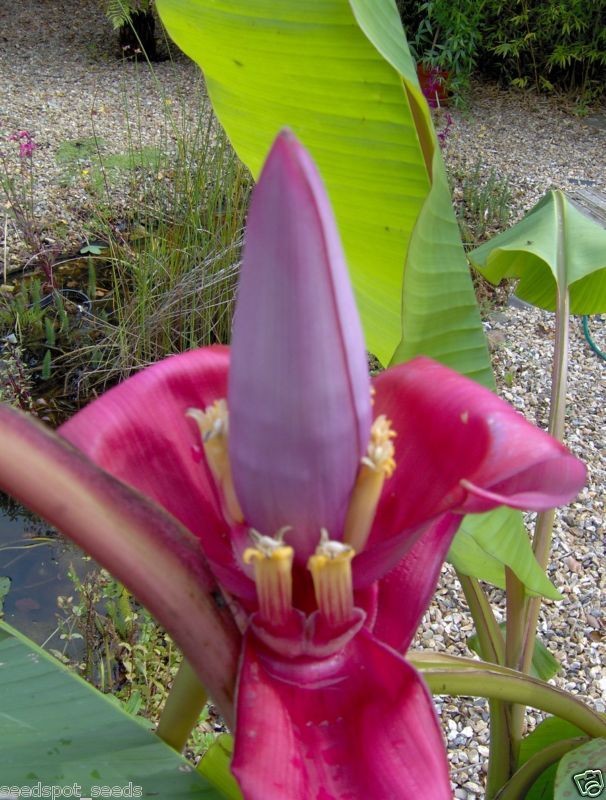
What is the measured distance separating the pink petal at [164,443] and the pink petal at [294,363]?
0.03 metres

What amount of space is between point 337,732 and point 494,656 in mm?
492

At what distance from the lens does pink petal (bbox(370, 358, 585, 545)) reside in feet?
0.83

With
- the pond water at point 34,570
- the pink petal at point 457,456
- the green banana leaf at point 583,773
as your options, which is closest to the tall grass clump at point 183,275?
the pond water at point 34,570

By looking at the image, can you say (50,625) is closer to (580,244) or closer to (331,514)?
(580,244)

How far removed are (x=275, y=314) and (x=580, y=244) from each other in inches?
22.9

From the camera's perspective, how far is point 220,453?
0.89 feet

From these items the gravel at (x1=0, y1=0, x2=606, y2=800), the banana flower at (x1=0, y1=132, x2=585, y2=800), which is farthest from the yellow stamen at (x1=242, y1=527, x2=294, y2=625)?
the gravel at (x1=0, y1=0, x2=606, y2=800)

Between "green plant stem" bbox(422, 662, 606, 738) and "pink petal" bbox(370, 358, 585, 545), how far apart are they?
0.19m

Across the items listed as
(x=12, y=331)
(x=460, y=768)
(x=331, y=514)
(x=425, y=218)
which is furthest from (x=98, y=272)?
(x=331, y=514)

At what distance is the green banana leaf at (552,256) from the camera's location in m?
0.69

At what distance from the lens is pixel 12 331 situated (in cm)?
209

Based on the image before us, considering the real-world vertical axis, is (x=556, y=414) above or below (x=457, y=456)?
below

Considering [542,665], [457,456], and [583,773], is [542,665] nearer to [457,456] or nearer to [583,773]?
[583,773]

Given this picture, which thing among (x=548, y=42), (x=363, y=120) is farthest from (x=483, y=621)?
(x=548, y=42)
